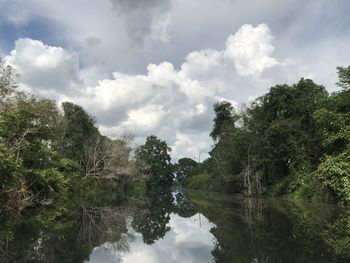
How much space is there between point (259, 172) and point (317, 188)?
1248cm

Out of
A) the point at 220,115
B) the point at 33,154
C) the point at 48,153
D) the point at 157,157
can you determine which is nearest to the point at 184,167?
the point at 157,157

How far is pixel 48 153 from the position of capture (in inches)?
1140

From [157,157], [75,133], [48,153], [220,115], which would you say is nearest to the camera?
[48,153]

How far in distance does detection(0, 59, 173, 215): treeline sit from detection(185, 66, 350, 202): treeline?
15.5 m

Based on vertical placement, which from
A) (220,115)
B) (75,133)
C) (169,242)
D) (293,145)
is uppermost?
(220,115)

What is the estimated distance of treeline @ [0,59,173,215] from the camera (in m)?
18.9

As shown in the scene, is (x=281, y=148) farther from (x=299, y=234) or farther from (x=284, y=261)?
(x=284, y=261)

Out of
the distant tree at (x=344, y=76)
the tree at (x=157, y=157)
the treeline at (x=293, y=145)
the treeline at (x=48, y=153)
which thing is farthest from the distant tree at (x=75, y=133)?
the tree at (x=157, y=157)

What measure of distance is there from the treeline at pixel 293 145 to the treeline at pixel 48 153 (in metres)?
15.5

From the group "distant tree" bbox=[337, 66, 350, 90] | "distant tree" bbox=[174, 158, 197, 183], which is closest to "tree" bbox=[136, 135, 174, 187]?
"distant tree" bbox=[174, 158, 197, 183]

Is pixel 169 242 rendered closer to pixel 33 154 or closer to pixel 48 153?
pixel 33 154

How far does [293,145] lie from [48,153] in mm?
22866

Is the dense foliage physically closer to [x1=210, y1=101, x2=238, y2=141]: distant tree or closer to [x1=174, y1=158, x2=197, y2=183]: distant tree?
[x1=210, y1=101, x2=238, y2=141]: distant tree

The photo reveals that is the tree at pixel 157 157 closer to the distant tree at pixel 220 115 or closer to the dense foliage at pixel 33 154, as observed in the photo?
the distant tree at pixel 220 115
